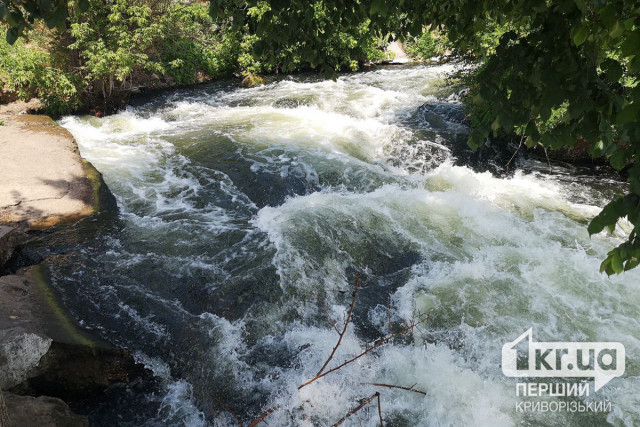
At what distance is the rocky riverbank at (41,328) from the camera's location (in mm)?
3045

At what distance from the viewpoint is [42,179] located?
625 centimetres

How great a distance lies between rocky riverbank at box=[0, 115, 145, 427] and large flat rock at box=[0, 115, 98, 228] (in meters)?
0.01

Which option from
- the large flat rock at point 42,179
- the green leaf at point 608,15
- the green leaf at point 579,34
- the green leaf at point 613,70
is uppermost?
the green leaf at point 608,15

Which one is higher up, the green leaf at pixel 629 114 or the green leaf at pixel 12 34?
the green leaf at pixel 12 34

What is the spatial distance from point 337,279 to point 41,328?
2985mm

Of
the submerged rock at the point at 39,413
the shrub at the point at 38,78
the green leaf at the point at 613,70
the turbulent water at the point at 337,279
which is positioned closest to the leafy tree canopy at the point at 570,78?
the green leaf at the point at 613,70

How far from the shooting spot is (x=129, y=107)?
11664 mm

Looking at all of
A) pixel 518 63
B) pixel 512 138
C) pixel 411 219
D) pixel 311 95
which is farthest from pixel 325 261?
pixel 311 95

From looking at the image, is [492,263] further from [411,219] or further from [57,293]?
[57,293]

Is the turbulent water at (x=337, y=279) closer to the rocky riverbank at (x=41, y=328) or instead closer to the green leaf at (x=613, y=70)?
the rocky riverbank at (x=41, y=328)

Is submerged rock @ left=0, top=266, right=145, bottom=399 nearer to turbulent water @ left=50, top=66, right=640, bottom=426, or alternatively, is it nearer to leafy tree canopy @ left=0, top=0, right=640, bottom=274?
turbulent water @ left=50, top=66, right=640, bottom=426

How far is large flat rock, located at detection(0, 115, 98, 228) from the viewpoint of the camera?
18.6 ft

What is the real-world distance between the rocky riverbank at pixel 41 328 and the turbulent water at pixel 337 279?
0.27m

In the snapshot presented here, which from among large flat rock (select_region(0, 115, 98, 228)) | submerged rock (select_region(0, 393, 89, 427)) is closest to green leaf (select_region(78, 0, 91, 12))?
submerged rock (select_region(0, 393, 89, 427))
